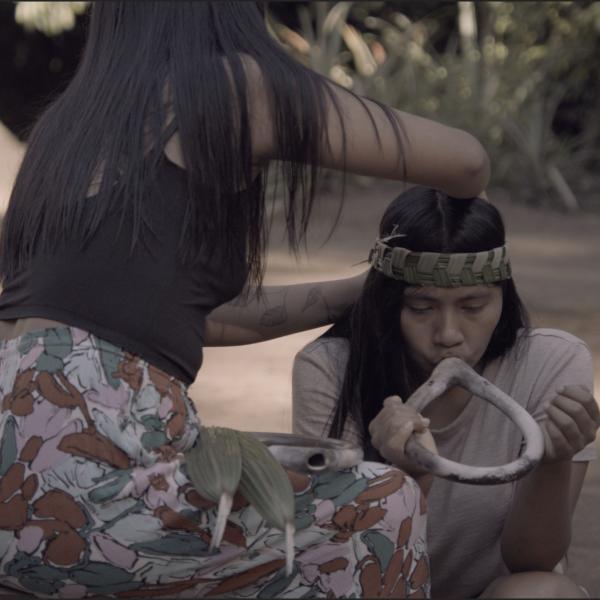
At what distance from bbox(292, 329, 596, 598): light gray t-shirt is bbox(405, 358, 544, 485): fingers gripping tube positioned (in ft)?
0.82

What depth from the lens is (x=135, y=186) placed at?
2002 mm

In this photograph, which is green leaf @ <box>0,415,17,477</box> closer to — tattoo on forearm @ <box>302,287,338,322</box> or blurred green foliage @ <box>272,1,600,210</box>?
tattoo on forearm @ <box>302,287,338,322</box>

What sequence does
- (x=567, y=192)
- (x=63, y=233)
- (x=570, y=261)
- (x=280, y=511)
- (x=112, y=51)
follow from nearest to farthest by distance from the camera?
(x=280, y=511), (x=63, y=233), (x=112, y=51), (x=570, y=261), (x=567, y=192)

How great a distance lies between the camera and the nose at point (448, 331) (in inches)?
97.2

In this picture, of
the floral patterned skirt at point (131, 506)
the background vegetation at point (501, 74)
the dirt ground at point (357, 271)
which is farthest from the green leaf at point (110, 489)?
the background vegetation at point (501, 74)

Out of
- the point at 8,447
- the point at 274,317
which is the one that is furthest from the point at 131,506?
the point at 274,317

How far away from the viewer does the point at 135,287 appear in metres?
2.00

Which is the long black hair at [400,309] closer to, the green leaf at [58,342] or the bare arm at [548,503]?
the bare arm at [548,503]

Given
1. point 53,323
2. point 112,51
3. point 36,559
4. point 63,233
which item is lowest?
point 36,559

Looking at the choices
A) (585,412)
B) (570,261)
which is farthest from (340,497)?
(570,261)

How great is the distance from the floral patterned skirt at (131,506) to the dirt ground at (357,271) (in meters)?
1.24

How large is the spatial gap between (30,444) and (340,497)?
0.48m

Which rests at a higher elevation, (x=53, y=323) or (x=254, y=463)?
(x=53, y=323)

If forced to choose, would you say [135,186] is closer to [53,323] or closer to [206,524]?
[53,323]
